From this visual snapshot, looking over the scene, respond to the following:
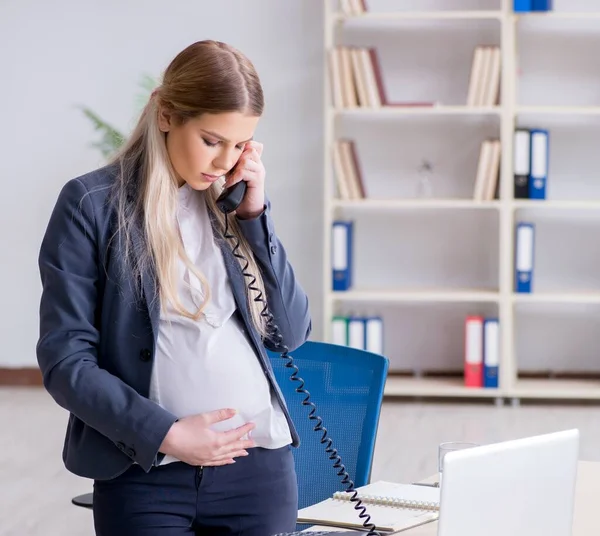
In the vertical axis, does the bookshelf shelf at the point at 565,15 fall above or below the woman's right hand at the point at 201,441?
above

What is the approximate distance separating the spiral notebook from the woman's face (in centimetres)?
59

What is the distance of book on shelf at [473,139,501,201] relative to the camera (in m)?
5.24

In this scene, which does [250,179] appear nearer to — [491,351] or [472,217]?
[491,351]

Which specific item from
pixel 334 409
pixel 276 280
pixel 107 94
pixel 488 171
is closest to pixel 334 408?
pixel 334 409

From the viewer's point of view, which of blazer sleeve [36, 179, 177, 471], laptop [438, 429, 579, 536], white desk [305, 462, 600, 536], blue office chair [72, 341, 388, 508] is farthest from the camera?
blue office chair [72, 341, 388, 508]

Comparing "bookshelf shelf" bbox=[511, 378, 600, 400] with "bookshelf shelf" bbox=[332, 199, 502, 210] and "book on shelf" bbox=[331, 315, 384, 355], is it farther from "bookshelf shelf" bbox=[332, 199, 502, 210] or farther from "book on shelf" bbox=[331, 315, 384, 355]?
"bookshelf shelf" bbox=[332, 199, 502, 210]

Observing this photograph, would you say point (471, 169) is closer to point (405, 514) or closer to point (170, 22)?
point (170, 22)

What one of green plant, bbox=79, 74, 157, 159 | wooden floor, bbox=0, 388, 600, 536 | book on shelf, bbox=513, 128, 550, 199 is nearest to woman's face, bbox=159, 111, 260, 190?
wooden floor, bbox=0, 388, 600, 536

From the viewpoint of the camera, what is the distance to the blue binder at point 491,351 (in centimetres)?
530

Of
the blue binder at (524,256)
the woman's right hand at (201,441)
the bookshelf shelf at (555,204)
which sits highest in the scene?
the woman's right hand at (201,441)

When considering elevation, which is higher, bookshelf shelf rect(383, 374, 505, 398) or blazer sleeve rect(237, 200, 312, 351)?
blazer sleeve rect(237, 200, 312, 351)

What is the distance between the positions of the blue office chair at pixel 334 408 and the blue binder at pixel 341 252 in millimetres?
3133

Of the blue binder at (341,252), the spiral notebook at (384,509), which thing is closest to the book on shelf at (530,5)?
the blue binder at (341,252)

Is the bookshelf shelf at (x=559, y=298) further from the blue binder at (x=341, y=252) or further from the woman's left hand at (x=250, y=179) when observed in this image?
the woman's left hand at (x=250, y=179)
